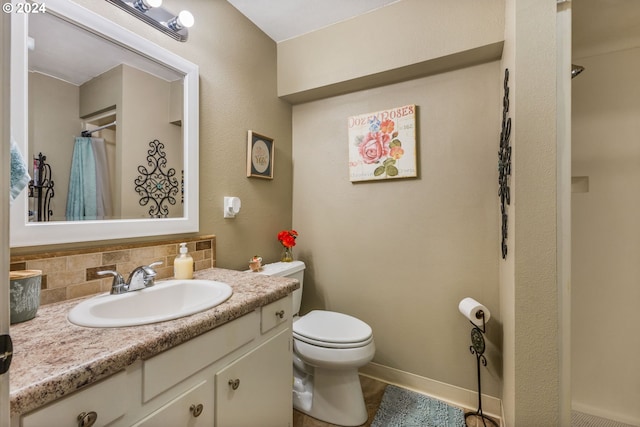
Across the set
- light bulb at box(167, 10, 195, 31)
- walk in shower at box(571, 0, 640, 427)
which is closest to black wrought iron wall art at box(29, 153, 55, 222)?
light bulb at box(167, 10, 195, 31)

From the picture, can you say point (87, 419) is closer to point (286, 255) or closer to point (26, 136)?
point (26, 136)

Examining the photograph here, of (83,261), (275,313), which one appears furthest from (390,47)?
(83,261)

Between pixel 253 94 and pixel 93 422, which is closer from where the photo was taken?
pixel 93 422

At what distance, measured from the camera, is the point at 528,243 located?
1.06m

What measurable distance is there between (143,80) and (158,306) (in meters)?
1.03

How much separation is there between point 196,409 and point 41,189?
924 mm

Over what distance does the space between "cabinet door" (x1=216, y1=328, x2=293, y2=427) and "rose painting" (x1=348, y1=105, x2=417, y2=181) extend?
1177mm

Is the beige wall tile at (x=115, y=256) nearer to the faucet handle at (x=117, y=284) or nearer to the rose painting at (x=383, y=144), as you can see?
the faucet handle at (x=117, y=284)

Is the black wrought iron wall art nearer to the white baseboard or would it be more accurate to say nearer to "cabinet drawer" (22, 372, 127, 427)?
"cabinet drawer" (22, 372, 127, 427)

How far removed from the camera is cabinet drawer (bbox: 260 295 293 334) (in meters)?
1.08

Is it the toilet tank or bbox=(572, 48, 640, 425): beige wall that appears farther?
the toilet tank

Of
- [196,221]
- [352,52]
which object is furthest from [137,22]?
[352,52]

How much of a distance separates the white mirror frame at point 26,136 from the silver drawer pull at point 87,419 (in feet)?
2.16

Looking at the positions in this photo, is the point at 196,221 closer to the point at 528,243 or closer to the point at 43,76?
the point at 43,76
